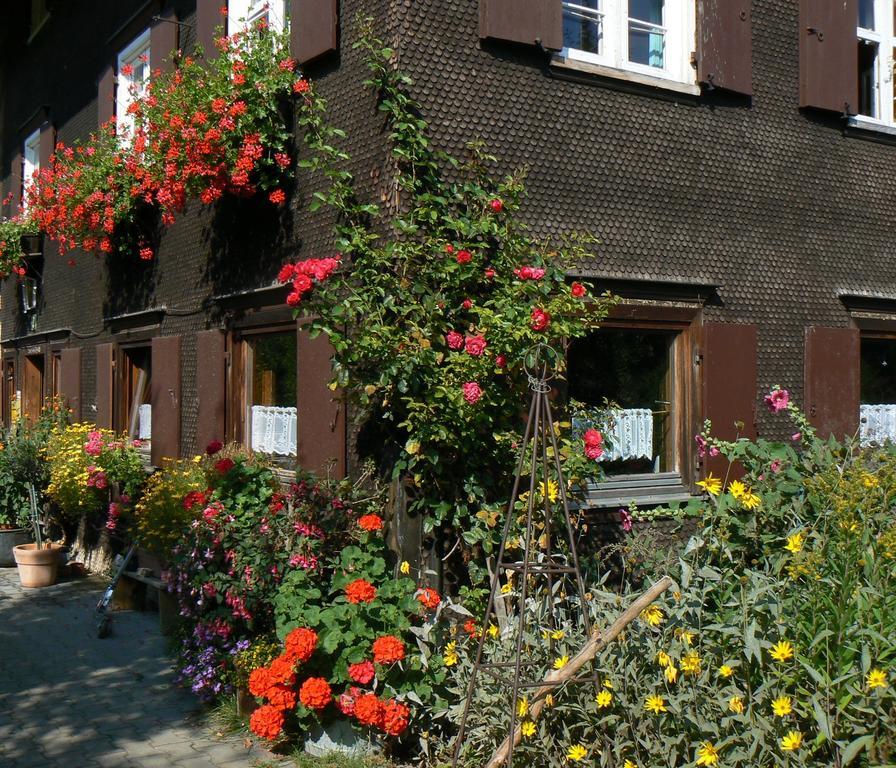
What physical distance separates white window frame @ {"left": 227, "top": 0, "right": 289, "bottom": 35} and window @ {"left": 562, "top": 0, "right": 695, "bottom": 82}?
200 centimetres

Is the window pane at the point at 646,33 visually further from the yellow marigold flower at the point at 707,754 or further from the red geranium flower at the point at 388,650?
the yellow marigold flower at the point at 707,754

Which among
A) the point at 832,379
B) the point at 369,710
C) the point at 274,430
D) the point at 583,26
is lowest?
the point at 369,710

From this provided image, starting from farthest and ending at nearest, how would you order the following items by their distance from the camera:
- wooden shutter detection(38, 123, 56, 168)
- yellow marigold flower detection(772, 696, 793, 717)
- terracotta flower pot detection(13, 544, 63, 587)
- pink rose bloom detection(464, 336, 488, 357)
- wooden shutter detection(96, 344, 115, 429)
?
wooden shutter detection(38, 123, 56, 168)
wooden shutter detection(96, 344, 115, 429)
terracotta flower pot detection(13, 544, 63, 587)
pink rose bloom detection(464, 336, 488, 357)
yellow marigold flower detection(772, 696, 793, 717)

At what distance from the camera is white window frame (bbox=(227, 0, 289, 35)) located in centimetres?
712

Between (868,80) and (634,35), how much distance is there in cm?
259

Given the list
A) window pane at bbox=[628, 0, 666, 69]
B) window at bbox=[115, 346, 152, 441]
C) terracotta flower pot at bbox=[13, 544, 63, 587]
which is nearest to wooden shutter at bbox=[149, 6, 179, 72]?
window at bbox=[115, 346, 152, 441]

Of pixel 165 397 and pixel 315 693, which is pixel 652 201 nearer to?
pixel 315 693

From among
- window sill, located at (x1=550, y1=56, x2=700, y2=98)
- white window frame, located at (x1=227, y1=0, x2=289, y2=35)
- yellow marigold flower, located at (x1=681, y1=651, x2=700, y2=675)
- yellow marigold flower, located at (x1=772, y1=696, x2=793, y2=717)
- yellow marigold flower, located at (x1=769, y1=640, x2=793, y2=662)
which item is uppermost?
white window frame, located at (x1=227, y1=0, x2=289, y2=35)

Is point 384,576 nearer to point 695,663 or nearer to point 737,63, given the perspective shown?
point 695,663

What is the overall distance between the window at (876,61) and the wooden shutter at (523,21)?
11.3ft

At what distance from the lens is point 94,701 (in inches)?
231

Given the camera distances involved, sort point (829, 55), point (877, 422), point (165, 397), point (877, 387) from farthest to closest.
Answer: point (165, 397) → point (877, 387) → point (877, 422) → point (829, 55)

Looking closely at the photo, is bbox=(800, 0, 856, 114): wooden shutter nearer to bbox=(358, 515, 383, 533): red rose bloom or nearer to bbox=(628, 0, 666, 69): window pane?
bbox=(628, 0, 666, 69): window pane

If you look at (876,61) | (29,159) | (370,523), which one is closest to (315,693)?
(370,523)
